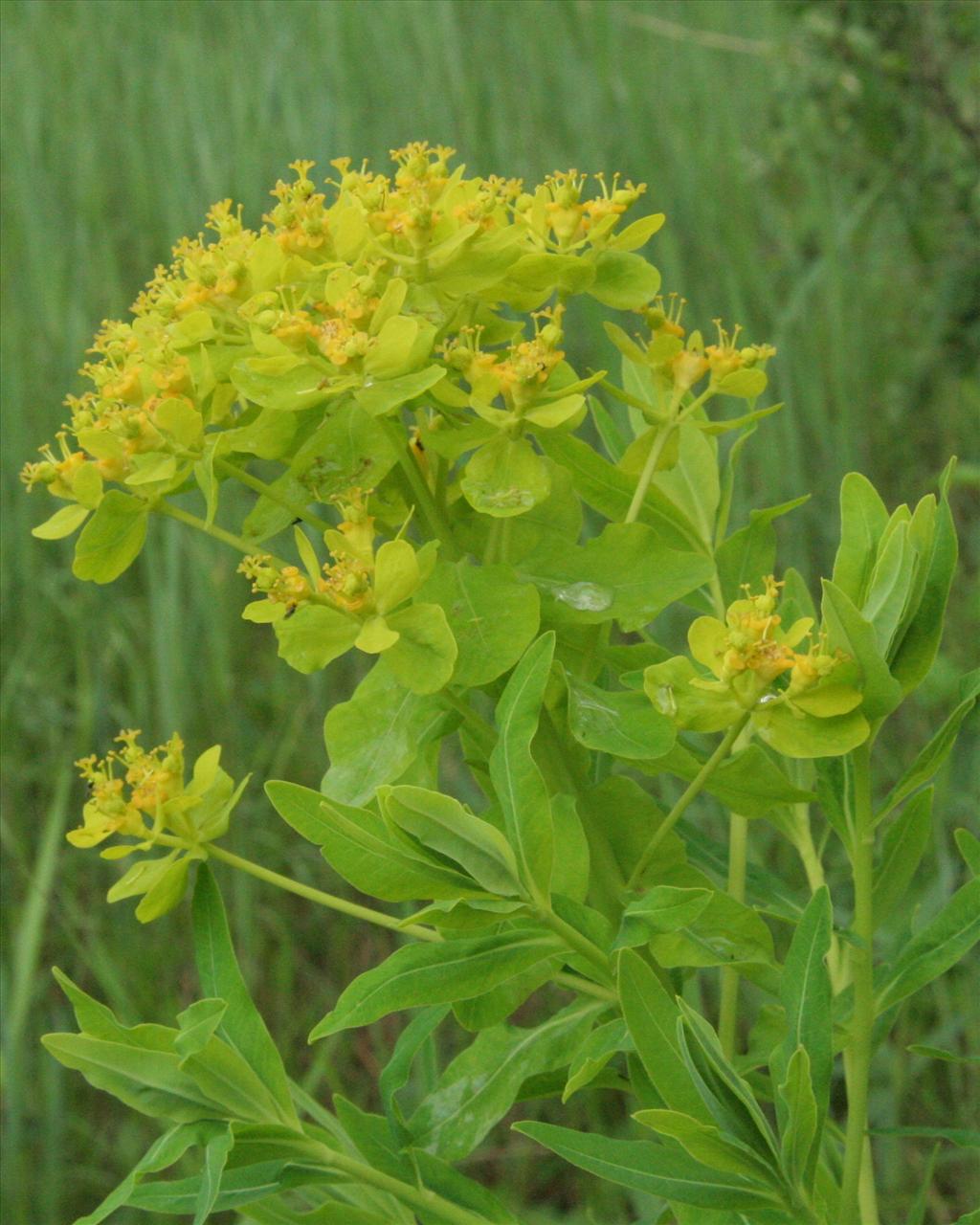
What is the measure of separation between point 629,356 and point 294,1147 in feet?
1.72

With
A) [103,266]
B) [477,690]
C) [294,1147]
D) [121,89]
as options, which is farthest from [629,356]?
[121,89]

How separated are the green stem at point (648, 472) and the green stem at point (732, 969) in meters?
0.20

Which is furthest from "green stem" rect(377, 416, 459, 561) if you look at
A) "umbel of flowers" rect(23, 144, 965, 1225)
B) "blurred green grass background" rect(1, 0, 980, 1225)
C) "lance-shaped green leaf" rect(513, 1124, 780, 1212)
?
"blurred green grass background" rect(1, 0, 980, 1225)

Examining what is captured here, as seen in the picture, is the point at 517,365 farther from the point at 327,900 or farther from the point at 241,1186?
the point at 241,1186

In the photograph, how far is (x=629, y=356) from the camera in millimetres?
930

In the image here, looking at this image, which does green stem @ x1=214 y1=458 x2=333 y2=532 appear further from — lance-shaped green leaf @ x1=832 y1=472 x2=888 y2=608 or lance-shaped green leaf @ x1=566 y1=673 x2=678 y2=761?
lance-shaped green leaf @ x1=832 y1=472 x2=888 y2=608

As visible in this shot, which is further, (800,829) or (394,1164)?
(800,829)

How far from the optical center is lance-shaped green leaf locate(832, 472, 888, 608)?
33.6 inches

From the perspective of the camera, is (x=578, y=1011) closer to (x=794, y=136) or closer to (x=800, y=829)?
(x=800, y=829)

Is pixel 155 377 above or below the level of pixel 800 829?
above

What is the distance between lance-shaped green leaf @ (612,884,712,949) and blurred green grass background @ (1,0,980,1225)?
0.95 meters

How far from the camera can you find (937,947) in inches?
35.3

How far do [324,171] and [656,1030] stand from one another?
1747 mm

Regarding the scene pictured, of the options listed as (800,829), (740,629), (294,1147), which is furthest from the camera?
(800,829)
